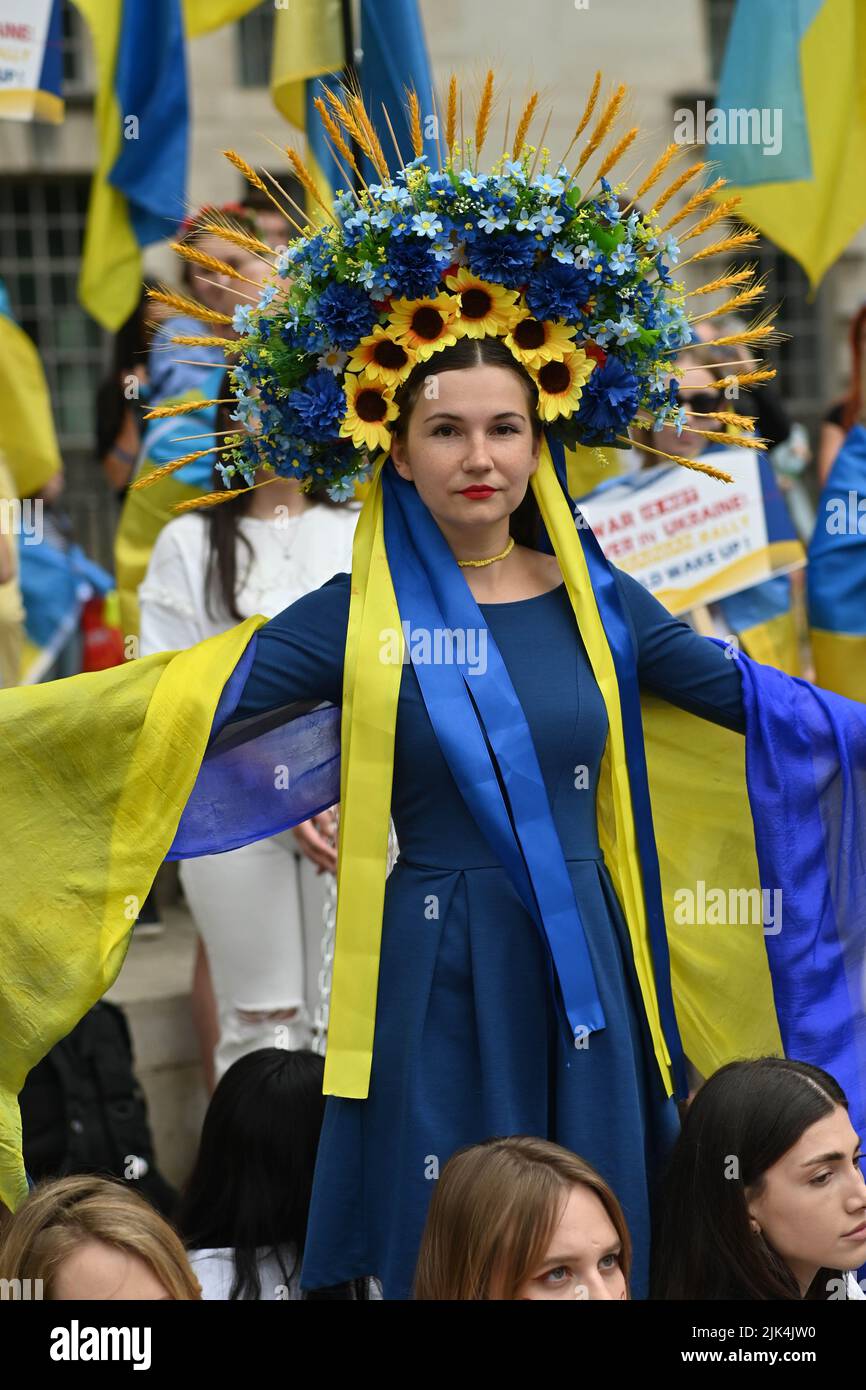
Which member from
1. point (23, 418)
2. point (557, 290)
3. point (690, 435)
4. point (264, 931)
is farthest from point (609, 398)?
point (23, 418)

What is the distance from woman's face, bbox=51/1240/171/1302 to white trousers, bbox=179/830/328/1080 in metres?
1.89

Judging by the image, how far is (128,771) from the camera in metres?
3.14

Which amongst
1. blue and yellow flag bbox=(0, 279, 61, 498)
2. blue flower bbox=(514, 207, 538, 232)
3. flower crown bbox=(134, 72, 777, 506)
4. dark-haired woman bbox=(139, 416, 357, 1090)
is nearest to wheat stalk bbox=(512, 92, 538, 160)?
flower crown bbox=(134, 72, 777, 506)

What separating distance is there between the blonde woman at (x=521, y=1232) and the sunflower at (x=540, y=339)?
1.21 m

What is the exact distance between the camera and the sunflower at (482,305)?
123 inches

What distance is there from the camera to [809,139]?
5227mm

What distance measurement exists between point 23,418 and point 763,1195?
353 centimetres

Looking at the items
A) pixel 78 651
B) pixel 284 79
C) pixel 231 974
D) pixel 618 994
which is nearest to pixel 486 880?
pixel 618 994

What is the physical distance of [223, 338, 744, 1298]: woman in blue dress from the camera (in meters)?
3.08

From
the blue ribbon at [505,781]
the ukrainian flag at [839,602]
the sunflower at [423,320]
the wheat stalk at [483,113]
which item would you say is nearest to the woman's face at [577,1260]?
the blue ribbon at [505,781]

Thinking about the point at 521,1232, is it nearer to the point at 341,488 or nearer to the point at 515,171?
the point at 341,488

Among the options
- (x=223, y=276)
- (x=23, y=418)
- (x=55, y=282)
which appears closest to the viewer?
(x=223, y=276)
